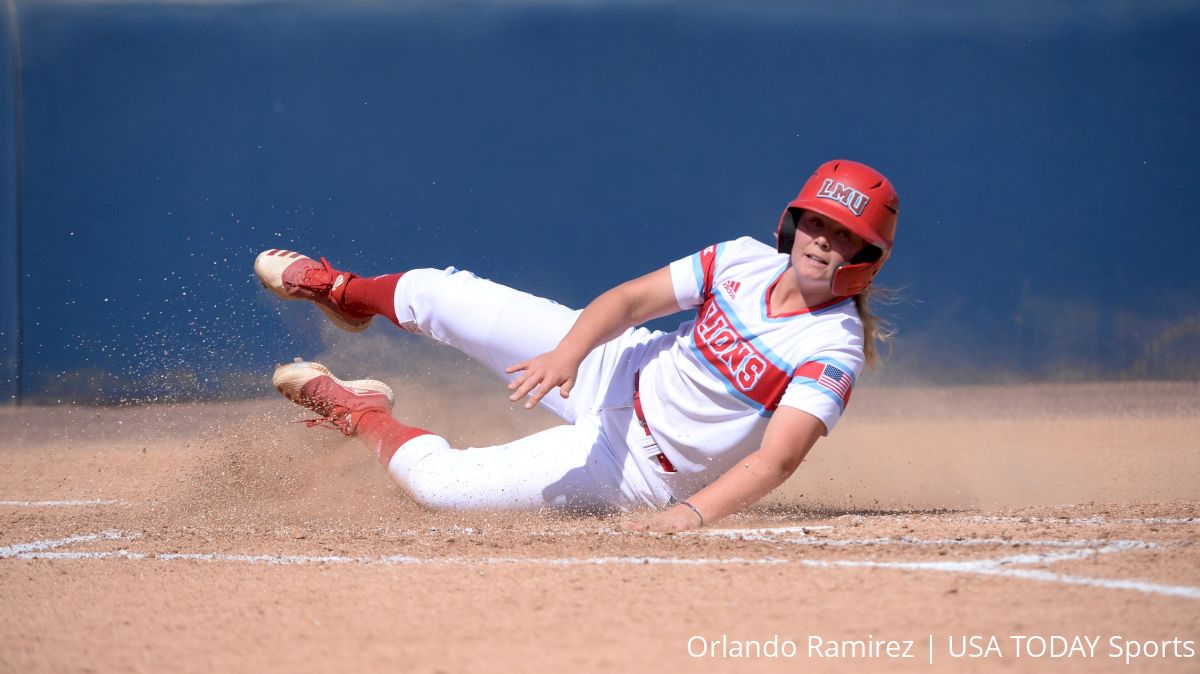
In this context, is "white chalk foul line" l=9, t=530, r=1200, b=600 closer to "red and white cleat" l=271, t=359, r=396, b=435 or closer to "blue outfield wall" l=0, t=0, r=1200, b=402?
"red and white cleat" l=271, t=359, r=396, b=435

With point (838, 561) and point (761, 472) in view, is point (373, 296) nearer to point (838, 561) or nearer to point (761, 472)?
point (761, 472)

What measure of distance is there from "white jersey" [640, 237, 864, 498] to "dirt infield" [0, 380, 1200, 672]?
233mm

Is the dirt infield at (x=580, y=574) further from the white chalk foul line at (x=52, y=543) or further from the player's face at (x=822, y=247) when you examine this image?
the player's face at (x=822, y=247)

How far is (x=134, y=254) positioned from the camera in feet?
17.0

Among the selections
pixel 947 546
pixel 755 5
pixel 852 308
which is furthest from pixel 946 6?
pixel 947 546

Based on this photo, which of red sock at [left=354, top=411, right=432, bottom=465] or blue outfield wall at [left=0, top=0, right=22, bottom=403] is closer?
red sock at [left=354, top=411, right=432, bottom=465]

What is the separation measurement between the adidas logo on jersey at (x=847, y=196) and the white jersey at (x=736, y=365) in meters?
0.26

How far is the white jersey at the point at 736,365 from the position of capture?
8.88 ft

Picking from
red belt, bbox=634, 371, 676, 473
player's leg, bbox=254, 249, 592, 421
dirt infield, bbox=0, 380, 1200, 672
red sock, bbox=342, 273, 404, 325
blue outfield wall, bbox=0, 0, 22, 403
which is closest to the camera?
dirt infield, bbox=0, 380, 1200, 672

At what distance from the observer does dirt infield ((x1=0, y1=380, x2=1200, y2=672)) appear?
1707mm

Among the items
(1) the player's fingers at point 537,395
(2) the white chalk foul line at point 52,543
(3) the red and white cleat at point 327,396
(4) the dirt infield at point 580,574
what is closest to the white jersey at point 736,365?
(4) the dirt infield at point 580,574

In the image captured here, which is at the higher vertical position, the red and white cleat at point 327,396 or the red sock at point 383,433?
the red and white cleat at point 327,396

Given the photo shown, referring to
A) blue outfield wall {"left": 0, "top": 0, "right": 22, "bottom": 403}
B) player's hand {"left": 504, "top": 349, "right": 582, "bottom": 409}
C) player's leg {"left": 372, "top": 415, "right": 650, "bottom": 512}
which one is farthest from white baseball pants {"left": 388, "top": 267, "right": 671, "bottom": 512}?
blue outfield wall {"left": 0, "top": 0, "right": 22, "bottom": 403}

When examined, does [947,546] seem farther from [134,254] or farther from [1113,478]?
[134,254]
